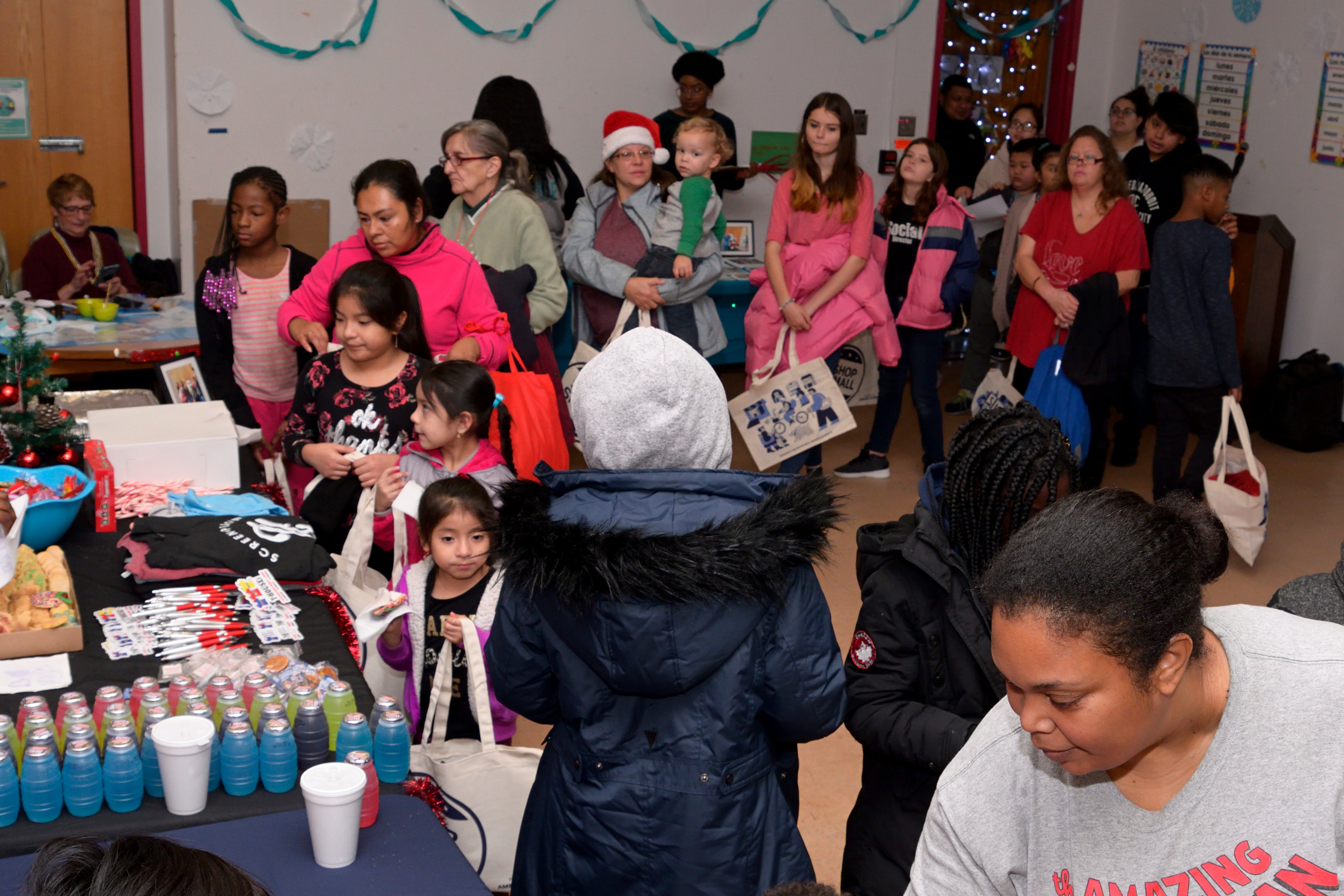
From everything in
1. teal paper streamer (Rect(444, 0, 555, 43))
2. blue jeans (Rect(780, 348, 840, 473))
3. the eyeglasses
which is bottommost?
blue jeans (Rect(780, 348, 840, 473))

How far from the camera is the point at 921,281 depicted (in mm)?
5219

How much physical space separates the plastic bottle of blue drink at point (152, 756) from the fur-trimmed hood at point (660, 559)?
1.98ft

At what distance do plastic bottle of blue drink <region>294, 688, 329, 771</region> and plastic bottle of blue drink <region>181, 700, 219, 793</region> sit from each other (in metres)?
0.12

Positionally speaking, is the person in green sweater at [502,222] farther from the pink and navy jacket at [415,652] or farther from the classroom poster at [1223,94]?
the classroom poster at [1223,94]

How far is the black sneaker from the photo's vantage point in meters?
5.57

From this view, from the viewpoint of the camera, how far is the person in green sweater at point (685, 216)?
4680 millimetres

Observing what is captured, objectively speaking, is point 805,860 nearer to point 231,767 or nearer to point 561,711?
point 561,711

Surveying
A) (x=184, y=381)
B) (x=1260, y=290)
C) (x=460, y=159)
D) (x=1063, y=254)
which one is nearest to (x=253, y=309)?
(x=184, y=381)

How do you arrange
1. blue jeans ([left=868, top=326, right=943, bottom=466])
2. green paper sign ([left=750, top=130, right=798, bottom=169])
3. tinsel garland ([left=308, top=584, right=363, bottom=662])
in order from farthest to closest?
1. green paper sign ([left=750, top=130, right=798, bottom=169])
2. blue jeans ([left=868, top=326, right=943, bottom=466])
3. tinsel garland ([left=308, top=584, right=363, bottom=662])

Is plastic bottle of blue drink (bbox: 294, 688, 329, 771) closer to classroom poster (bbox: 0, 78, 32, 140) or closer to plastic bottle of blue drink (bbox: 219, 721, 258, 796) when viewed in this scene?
plastic bottle of blue drink (bbox: 219, 721, 258, 796)

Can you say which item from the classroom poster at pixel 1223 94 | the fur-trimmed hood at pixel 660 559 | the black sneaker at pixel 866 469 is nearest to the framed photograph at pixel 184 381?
the fur-trimmed hood at pixel 660 559

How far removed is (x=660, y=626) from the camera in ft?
5.54

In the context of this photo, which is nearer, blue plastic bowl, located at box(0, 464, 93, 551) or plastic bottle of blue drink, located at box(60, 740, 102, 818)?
plastic bottle of blue drink, located at box(60, 740, 102, 818)

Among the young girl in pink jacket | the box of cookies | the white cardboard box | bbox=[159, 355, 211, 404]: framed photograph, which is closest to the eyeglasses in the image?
bbox=[159, 355, 211, 404]: framed photograph
